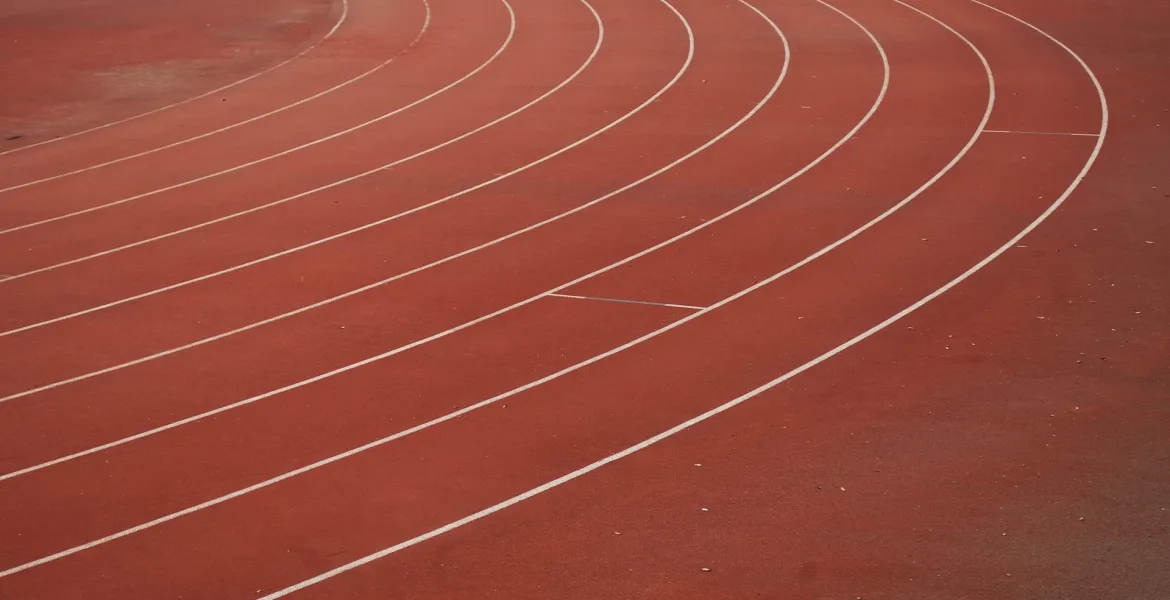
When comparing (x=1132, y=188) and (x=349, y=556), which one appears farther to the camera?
(x=1132, y=188)

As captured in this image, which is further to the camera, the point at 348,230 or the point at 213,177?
the point at 213,177

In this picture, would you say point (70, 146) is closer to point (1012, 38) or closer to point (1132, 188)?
point (1132, 188)

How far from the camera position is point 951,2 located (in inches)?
753

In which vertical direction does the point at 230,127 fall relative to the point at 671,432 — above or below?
above

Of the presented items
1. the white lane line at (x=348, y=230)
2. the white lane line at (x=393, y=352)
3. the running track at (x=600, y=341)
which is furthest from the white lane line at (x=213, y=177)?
the white lane line at (x=393, y=352)

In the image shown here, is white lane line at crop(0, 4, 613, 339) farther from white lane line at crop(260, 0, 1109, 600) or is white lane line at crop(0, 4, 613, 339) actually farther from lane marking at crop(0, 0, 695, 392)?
white lane line at crop(260, 0, 1109, 600)

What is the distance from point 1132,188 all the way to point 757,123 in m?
3.61

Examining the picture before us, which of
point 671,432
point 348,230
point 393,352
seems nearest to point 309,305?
point 393,352

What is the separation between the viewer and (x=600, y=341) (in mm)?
8375

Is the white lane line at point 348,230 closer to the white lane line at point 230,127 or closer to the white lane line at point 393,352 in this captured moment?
the white lane line at point 393,352

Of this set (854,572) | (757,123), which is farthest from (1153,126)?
(854,572)

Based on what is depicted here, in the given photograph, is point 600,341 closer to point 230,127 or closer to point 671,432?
point 671,432

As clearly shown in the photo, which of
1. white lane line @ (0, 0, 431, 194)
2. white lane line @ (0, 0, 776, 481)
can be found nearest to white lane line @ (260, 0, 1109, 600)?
white lane line @ (0, 0, 776, 481)

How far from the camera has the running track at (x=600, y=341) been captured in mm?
6090
